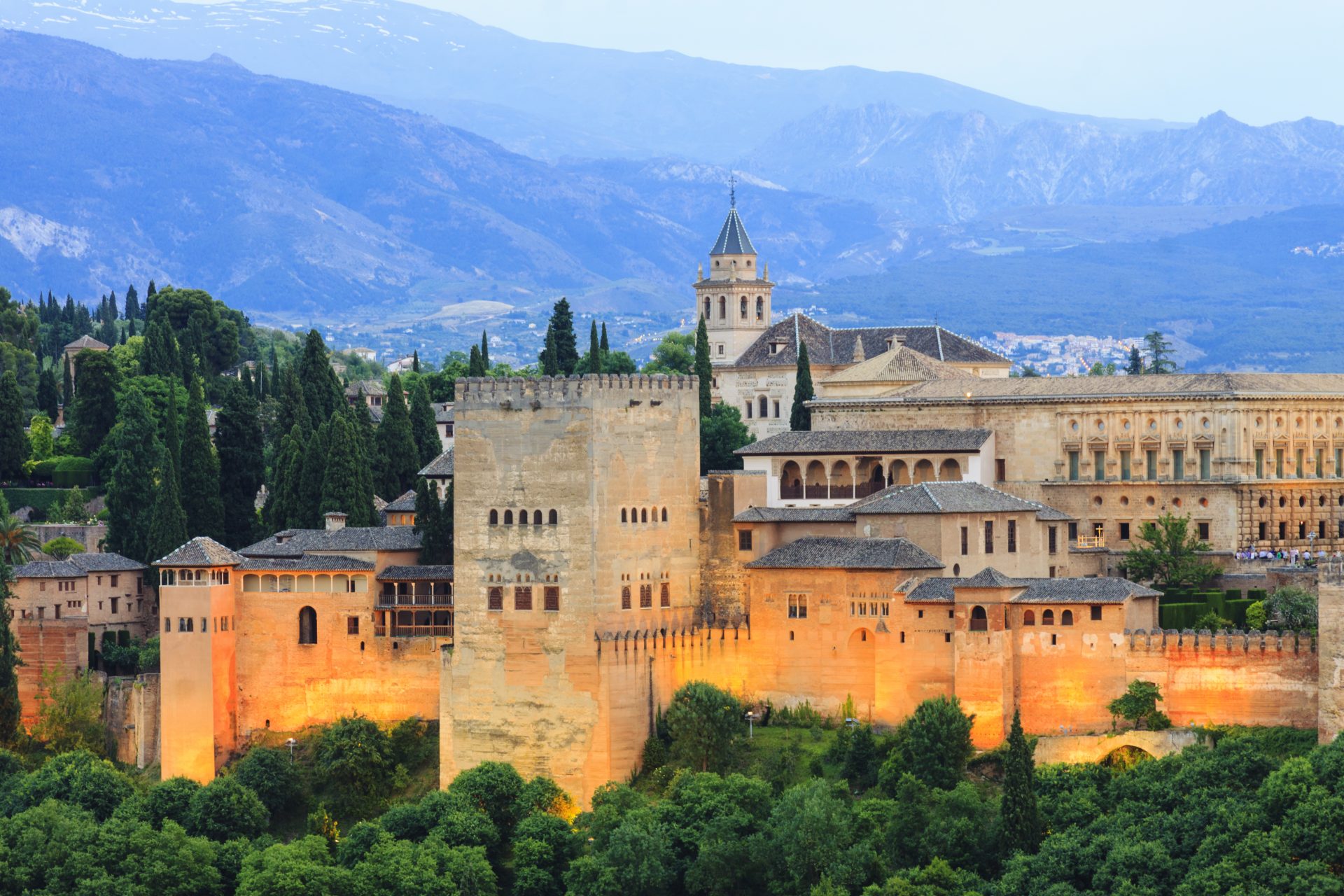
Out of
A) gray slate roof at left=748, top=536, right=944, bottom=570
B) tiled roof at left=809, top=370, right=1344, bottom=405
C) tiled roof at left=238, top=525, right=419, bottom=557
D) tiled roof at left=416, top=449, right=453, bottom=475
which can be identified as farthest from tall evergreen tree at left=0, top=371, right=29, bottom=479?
gray slate roof at left=748, top=536, right=944, bottom=570

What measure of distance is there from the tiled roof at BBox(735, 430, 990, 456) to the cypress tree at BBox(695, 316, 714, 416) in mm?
12184

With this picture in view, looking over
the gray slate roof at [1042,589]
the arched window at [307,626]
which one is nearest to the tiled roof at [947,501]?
the gray slate roof at [1042,589]

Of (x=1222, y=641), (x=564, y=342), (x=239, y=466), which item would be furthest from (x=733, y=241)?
(x=1222, y=641)

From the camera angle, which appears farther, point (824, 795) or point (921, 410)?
point (921, 410)

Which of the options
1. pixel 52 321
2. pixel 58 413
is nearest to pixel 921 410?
pixel 58 413

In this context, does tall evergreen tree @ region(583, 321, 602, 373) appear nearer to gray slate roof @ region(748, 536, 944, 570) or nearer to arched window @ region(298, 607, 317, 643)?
arched window @ region(298, 607, 317, 643)

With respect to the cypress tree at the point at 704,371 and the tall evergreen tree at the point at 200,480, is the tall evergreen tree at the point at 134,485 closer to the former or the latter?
the tall evergreen tree at the point at 200,480

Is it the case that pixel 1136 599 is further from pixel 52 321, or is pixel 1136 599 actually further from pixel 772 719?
pixel 52 321

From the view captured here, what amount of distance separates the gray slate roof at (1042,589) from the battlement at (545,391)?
8687mm

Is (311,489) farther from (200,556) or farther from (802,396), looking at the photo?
(802,396)

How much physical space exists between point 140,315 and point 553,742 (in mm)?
94852

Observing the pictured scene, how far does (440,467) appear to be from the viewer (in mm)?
69562

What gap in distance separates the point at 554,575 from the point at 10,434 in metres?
34.6

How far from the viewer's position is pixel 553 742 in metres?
57.1
